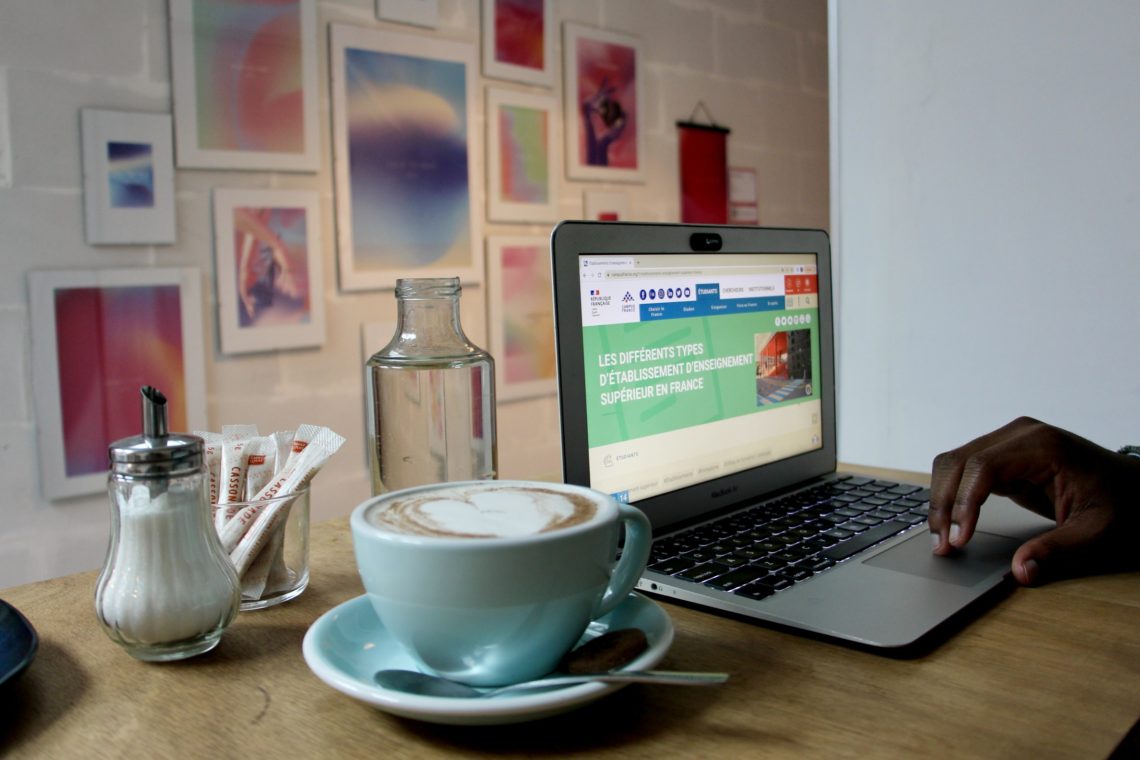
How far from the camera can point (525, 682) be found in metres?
0.50

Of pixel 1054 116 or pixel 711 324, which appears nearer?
pixel 711 324

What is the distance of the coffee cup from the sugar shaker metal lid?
131 mm

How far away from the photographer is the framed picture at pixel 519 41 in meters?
2.27

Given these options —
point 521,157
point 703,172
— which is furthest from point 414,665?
point 703,172

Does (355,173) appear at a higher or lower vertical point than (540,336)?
higher

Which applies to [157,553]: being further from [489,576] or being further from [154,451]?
[489,576]

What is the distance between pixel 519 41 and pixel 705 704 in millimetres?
2120

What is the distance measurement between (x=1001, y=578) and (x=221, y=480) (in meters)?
0.58

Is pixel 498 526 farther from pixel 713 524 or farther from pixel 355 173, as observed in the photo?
pixel 355 173

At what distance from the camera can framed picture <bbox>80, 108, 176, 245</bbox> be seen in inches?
64.4

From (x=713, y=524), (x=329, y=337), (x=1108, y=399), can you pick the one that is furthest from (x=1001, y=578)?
(x=329, y=337)

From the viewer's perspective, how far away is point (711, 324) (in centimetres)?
89

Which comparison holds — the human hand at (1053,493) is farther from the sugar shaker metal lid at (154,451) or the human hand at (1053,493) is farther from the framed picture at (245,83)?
the framed picture at (245,83)

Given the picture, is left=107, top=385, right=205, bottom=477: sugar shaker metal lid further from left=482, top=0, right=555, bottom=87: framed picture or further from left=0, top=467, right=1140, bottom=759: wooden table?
left=482, top=0, right=555, bottom=87: framed picture
